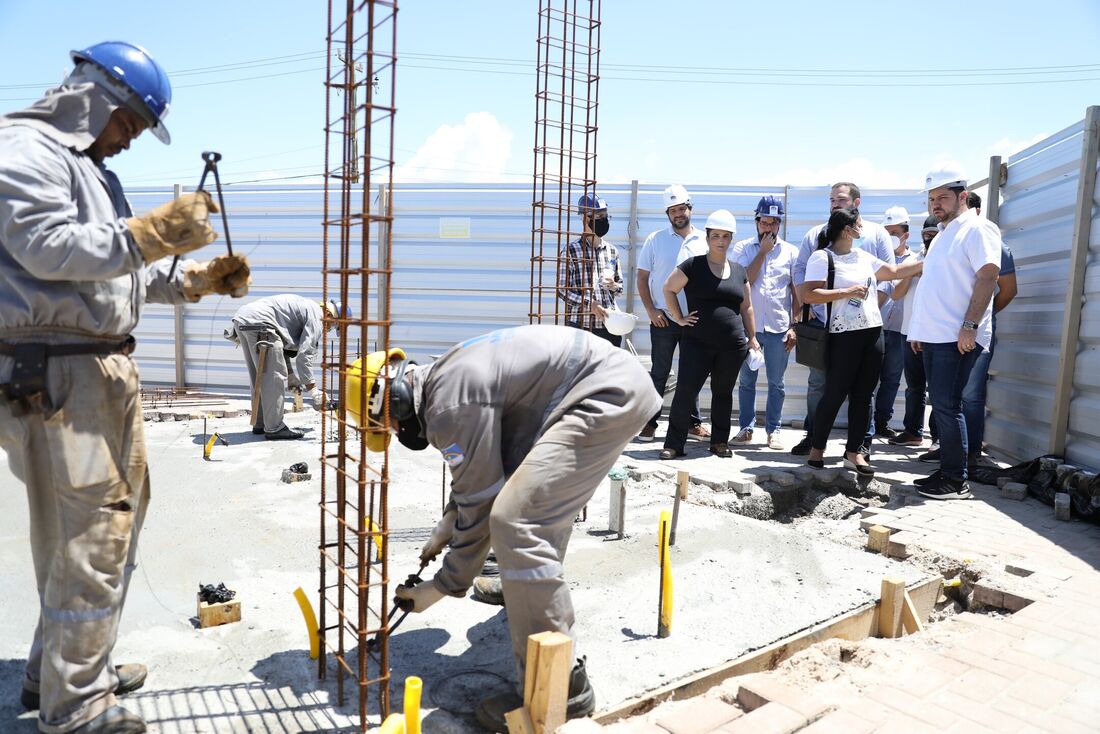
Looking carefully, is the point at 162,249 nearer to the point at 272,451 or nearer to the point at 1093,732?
the point at 1093,732

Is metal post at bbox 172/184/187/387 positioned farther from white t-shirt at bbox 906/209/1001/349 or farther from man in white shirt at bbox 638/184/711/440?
white t-shirt at bbox 906/209/1001/349

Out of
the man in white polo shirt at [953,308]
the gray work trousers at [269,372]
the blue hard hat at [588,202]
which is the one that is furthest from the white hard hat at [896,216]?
the gray work trousers at [269,372]

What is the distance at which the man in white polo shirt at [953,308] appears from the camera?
5141 millimetres

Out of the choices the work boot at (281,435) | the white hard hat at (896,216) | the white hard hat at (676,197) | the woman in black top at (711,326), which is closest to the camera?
the woman in black top at (711,326)

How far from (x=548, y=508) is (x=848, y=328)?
3.73m

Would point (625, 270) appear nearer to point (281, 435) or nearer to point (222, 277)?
point (281, 435)

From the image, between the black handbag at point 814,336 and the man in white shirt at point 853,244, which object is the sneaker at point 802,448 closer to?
the man in white shirt at point 853,244

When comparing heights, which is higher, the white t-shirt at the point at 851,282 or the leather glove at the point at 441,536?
the white t-shirt at the point at 851,282

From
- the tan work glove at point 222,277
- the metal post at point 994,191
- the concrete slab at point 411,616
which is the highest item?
the metal post at point 994,191

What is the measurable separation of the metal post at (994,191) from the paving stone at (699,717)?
19.5 feet

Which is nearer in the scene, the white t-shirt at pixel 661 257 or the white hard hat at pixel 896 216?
the white t-shirt at pixel 661 257

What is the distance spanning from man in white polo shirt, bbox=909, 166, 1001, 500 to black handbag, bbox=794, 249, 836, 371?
1.99 ft

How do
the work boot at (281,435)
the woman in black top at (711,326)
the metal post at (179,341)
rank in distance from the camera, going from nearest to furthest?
the woman in black top at (711,326)
the work boot at (281,435)
the metal post at (179,341)

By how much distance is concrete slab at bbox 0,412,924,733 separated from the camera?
109 inches
